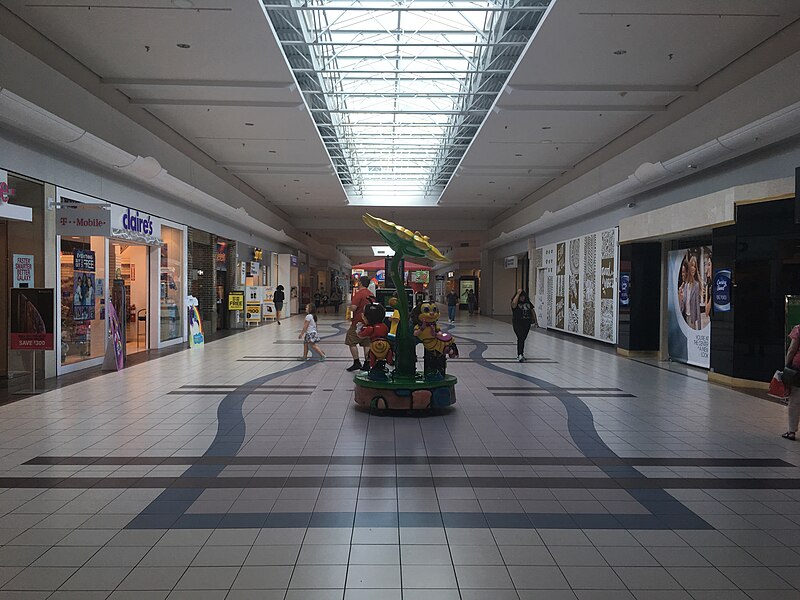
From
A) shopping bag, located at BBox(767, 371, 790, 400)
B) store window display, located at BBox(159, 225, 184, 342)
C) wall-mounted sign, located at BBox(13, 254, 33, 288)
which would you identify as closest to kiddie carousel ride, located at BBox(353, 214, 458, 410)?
shopping bag, located at BBox(767, 371, 790, 400)

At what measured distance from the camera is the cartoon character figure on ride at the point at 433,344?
7.23 metres

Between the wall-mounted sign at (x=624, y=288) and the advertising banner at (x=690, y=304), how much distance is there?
0.82 meters

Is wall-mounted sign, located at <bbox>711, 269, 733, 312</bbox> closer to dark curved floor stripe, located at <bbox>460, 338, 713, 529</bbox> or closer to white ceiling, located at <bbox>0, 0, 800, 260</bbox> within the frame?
dark curved floor stripe, located at <bbox>460, 338, 713, 529</bbox>

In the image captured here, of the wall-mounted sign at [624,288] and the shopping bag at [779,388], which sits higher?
the wall-mounted sign at [624,288]

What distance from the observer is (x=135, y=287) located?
1348cm

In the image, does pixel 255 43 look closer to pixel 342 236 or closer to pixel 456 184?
pixel 456 184

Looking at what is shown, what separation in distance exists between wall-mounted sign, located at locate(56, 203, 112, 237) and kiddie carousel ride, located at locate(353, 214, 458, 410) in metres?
4.46

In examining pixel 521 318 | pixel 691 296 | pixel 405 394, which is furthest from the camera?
pixel 521 318

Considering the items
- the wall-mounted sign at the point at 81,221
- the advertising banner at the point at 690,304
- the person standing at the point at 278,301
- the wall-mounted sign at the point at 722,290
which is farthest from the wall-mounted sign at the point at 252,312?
the wall-mounted sign at the point at 722,290

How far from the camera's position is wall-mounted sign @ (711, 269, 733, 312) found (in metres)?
9.12

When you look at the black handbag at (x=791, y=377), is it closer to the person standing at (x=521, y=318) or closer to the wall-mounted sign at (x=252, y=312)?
the person standing at (x=521, y=318)

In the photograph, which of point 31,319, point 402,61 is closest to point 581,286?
point 402,61

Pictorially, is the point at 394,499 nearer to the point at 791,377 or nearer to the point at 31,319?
the point at 791,377

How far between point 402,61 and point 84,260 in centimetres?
677
